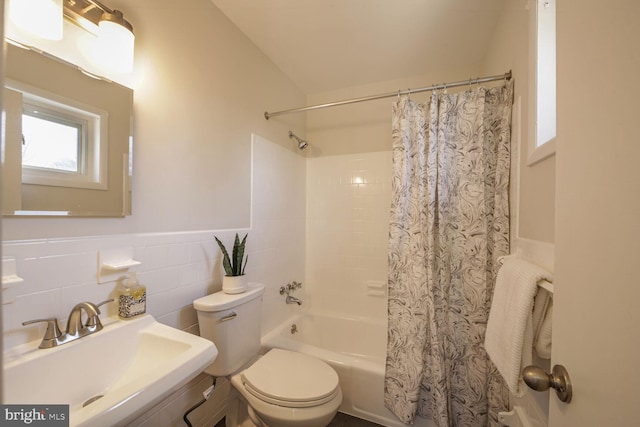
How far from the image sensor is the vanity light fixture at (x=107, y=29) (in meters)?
0.92

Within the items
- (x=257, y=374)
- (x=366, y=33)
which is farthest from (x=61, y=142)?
(x=366, y=33)

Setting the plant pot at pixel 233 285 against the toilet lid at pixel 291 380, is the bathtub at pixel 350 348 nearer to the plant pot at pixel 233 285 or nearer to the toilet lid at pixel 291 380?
the toilet lid at pixel 291 380

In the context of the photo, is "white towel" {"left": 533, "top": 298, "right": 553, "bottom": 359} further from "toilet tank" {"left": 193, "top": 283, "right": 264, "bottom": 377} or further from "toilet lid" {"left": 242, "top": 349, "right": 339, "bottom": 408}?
"toilet tank" {"left": 193, "top": 283, "right": 264, "bottom": 377}

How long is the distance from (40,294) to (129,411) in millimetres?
533

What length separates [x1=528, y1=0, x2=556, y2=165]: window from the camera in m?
1.00

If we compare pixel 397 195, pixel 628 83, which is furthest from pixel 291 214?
pixel 628 83

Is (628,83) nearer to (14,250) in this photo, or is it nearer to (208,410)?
(14,250)

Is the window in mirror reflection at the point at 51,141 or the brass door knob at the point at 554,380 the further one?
the window in mirror reflection at the point at 51,141

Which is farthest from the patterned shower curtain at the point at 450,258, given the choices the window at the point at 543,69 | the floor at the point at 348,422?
the window at the point at 543,69

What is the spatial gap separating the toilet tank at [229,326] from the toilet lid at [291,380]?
93 mm

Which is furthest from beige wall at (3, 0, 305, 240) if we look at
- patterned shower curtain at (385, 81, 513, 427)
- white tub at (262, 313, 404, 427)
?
patterned shower curtain at (385, 81, 513, 427)

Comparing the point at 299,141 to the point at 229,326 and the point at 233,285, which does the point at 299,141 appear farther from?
the point at 229,326

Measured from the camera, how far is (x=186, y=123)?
4.27 ft

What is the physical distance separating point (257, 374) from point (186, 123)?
4.28 ft
